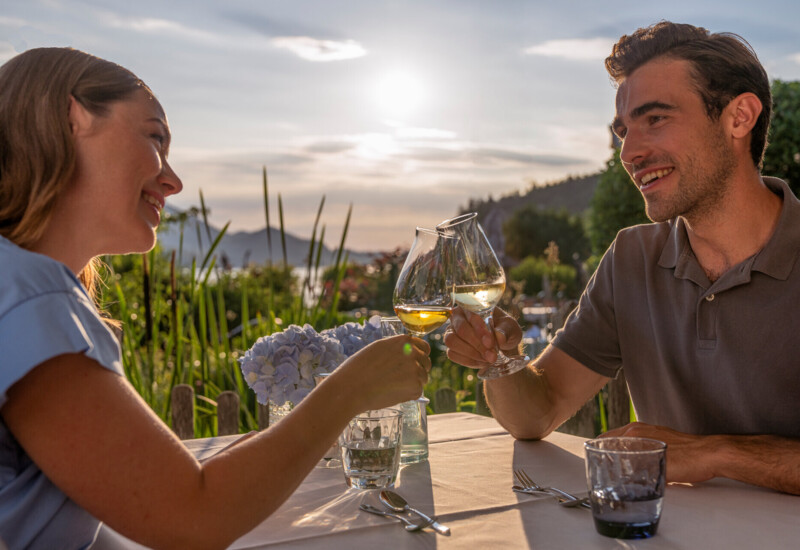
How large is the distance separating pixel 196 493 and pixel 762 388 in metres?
1.57

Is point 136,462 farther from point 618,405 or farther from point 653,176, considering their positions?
point 618,405

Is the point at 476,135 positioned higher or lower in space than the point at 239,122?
higher

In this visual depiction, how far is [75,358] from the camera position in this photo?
3.05ft

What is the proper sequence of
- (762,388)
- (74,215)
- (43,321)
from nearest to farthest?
(43,321) → (74,215) → (762,388)

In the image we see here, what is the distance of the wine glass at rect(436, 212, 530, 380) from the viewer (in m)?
1.59

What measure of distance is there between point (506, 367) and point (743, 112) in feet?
3.89

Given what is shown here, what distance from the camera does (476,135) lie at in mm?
30031

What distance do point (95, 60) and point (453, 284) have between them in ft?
2.67

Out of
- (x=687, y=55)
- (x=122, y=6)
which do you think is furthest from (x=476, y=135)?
(x=687, y=55)

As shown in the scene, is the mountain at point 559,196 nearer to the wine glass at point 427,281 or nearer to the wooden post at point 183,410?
the wooden post at point 183,410

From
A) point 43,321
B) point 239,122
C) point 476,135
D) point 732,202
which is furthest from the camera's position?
point 476,135

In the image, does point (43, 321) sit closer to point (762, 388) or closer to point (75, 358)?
point (75, 358)

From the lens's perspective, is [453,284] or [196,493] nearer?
[196,493]

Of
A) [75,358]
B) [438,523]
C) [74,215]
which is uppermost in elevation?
[74,215]
